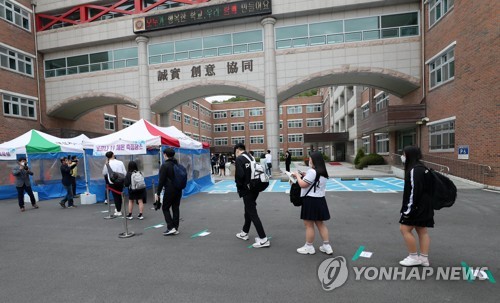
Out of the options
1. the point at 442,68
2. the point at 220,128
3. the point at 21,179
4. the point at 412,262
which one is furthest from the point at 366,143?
the point at 220,128

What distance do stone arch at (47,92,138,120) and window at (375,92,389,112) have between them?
20191 mm

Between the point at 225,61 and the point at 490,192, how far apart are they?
15.5 m

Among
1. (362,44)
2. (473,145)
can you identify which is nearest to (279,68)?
(362,44)

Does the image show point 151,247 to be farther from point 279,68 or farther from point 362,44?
point 362,44

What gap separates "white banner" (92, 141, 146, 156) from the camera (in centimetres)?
935

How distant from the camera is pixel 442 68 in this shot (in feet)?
46.8

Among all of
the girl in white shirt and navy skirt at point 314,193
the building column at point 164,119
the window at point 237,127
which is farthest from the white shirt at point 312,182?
the window at point 237,127

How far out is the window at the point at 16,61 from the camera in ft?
59.1

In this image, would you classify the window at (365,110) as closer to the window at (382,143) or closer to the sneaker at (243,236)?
the window at (382,143)

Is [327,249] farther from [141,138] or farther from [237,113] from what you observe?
[237,113]

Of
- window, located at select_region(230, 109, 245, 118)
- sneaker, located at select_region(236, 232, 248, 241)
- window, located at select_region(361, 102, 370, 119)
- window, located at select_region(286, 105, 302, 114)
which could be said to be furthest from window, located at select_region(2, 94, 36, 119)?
window, located at select_region(286, 105, 302, 114)

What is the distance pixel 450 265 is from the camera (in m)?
3.92

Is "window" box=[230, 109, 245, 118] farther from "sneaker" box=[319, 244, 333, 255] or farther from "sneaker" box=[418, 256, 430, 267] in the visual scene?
"sneaker" box=[418, 256, 430, 267]

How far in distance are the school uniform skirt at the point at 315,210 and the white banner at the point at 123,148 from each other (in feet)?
22.6
